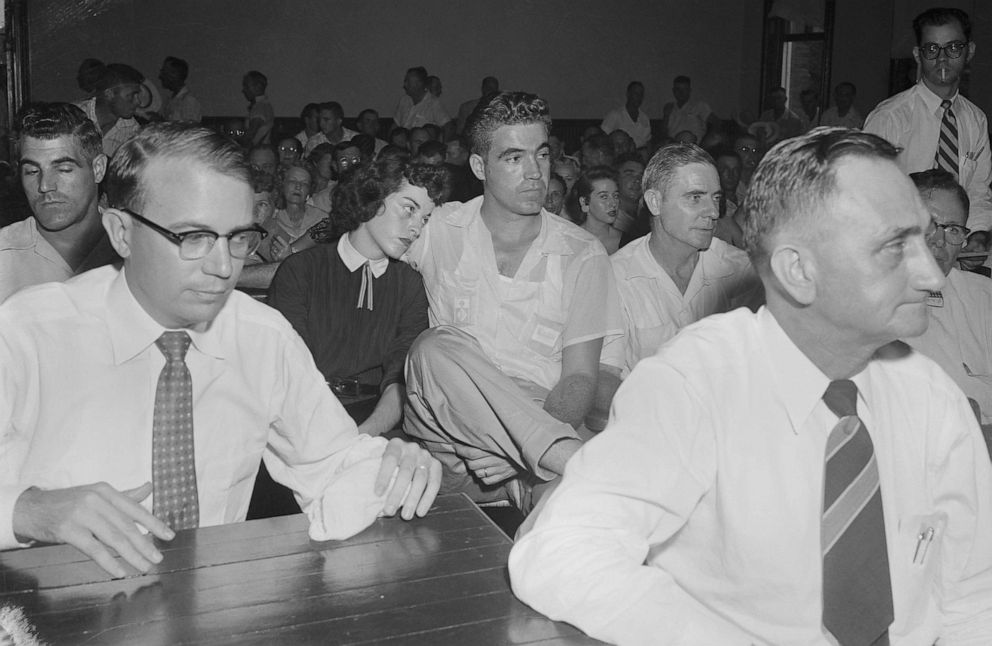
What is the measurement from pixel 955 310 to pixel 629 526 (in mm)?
2396

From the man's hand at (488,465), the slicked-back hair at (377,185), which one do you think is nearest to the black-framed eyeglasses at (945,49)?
the slicked-back hair at (377,185)

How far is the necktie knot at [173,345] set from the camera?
6.11ft

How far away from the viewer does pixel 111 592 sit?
4.56ft

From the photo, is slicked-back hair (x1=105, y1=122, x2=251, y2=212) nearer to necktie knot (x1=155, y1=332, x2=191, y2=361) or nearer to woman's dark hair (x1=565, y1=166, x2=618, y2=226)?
necktie knot (x1=155, y1=332, x2=191, y2=361)

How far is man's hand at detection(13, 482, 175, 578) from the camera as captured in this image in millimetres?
1432

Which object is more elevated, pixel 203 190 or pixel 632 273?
pixel 203 190

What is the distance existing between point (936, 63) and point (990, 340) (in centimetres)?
151

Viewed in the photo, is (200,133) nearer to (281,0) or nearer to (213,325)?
(213,325)

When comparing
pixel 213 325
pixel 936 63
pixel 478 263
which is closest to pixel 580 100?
pixel 936 63

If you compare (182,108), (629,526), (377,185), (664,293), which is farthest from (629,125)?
(629,526)

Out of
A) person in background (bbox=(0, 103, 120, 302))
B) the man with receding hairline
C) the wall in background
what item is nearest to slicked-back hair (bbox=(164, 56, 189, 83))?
the wall in background

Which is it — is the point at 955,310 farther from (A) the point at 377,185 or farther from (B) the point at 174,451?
(B) the point at 174,451

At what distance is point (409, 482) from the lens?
1.73 metres

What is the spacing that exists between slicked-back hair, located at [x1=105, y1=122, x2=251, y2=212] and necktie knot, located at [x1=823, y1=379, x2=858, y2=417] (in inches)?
41.9
